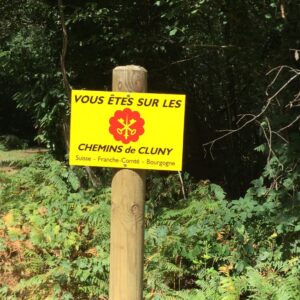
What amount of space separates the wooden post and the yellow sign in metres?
0.09

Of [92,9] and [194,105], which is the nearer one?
[92,9]

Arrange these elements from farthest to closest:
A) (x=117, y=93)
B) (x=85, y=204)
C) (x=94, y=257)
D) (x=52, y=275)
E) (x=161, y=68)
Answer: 1. (x=161, y=68)
2. (x=85, y=204)
3. (x=94, y=257)
4. (x=52, y=275)
5. (x=117, y=93)

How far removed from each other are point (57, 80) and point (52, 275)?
419 cm

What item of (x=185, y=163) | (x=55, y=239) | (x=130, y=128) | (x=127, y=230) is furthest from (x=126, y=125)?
(x=185, y=163)

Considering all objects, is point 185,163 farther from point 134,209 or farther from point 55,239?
point 134,209

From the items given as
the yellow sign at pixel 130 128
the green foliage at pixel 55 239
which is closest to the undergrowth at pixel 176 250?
the green foliage at pixel 55 239

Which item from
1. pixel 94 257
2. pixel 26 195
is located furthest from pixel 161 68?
pixel 94 257

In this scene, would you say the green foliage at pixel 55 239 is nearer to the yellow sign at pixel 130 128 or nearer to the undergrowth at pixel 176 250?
the undergrowth at pixel 176 250

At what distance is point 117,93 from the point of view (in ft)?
9.04

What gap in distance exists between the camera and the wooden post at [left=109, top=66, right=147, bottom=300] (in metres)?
2.84

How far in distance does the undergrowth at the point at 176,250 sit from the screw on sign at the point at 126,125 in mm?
2013

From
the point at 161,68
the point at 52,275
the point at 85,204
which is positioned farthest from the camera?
the point at 161,68

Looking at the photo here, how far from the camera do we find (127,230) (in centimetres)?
287

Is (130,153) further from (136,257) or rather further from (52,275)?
(52,275)
